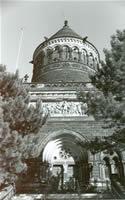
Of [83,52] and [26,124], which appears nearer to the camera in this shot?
[26,124]

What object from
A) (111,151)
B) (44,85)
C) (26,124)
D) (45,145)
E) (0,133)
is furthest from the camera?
(44,85)

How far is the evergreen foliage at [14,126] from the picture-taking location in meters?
9.42

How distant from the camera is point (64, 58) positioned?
75.2 feet

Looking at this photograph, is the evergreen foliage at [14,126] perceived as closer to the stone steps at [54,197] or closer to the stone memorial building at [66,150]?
the stone steps at [54,197]

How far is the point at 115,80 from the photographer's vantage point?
990 centimetres

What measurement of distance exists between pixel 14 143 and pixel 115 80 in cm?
402

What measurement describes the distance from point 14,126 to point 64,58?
13082mm

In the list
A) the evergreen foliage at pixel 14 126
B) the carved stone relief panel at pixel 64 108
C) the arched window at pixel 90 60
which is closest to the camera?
the evergreen foliage at pixel 14 126

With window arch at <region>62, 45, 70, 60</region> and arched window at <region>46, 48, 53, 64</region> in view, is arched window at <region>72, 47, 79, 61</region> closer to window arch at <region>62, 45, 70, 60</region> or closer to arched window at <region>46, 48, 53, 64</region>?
window arch at <region>62, 45, 70, 60</region>

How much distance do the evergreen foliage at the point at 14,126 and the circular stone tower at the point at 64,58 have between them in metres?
9.83

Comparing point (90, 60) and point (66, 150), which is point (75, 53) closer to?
point (90, 60)

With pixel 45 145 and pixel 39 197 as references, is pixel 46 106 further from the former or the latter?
pixel 39 197

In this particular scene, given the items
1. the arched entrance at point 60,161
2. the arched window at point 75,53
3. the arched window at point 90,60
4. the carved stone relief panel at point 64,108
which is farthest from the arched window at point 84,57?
the arched entrance at point 60,161

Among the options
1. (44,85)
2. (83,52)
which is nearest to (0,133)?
(44,85)
